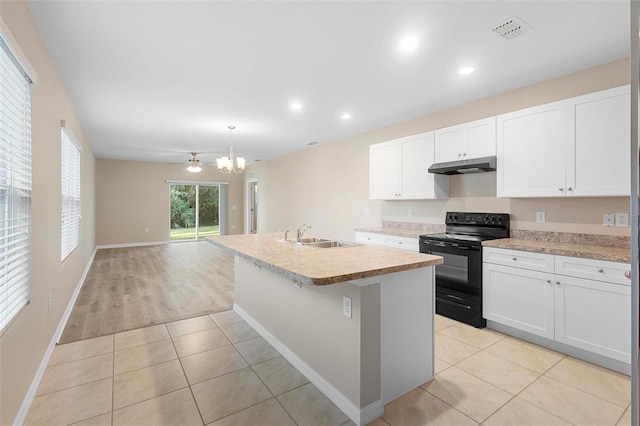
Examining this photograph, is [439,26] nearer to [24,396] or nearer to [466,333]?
[466,333]

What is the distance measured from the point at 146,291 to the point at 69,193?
1612mm

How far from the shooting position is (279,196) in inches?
329

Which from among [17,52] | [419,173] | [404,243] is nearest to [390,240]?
[404,243]

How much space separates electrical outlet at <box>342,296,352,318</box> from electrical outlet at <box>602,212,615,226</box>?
2.56 meters

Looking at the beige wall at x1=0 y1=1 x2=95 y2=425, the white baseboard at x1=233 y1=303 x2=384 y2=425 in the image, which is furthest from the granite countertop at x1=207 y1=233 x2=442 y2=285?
the beige wall at x1=0 y1=1 x2=95 y2=425

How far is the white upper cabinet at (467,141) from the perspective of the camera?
3387 millimetres

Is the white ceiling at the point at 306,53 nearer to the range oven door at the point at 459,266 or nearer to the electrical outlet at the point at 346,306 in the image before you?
the range oven door at the point at 459,266

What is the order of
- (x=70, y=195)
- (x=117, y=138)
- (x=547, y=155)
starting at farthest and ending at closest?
(x=117, y=138), (x=70, y=195), (x=547, y=155)

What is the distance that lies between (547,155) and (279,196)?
6.29m

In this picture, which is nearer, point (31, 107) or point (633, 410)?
point (633, 410)

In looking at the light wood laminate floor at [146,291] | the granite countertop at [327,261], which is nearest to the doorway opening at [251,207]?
the light wood laminate floor at [146,291]

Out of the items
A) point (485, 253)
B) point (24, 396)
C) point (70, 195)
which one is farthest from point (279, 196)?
point (24, 396)

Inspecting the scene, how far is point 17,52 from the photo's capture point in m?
1.79

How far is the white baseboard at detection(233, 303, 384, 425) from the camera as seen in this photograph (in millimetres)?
1830
